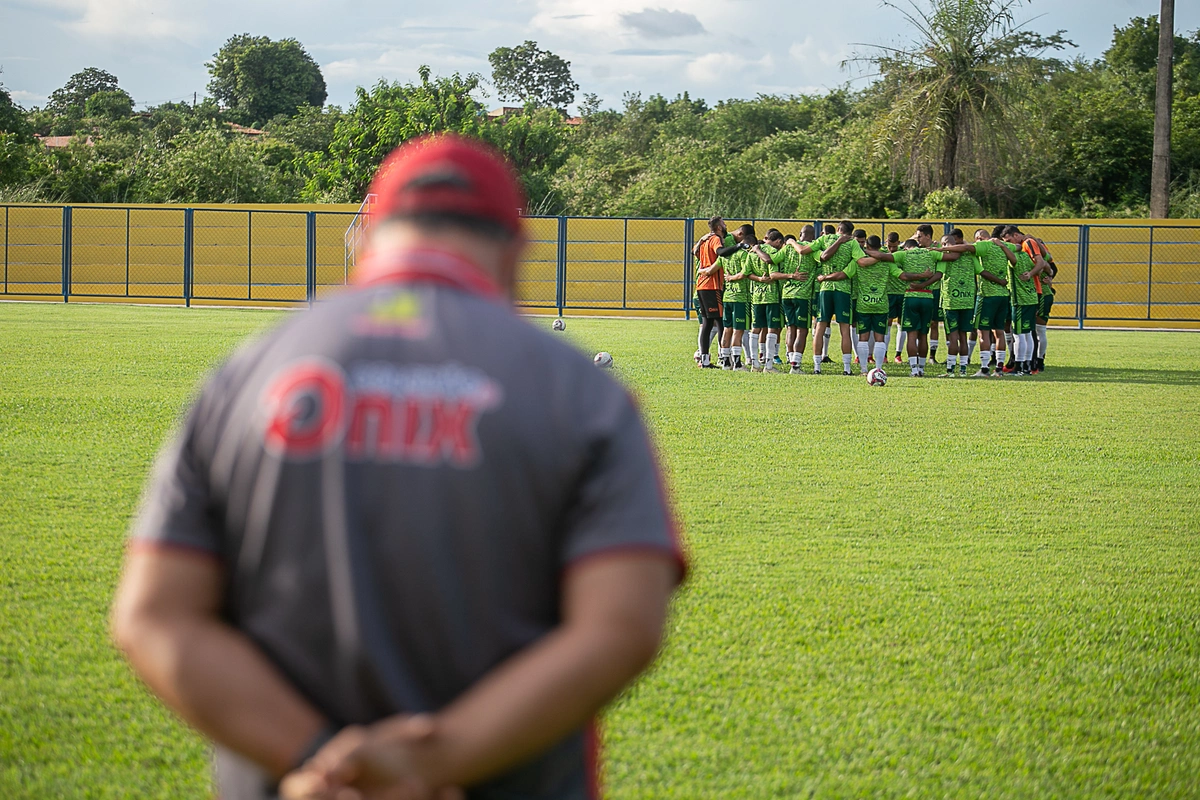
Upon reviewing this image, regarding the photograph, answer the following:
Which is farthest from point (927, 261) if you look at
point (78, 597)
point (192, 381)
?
point (78, 597)

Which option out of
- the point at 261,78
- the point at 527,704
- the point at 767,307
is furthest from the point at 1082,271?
the point at 261,78

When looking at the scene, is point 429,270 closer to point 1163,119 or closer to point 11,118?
point 1163,119

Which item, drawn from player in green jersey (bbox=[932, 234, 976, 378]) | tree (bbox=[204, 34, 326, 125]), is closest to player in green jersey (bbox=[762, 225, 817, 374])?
player in green jersey (bbox=[932, 234, 976, 378])

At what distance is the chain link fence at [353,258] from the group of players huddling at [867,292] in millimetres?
14210

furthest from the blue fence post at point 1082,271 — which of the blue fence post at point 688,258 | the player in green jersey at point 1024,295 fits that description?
the player in green jersey at point 1024,295

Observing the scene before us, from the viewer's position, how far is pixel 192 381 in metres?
14.0

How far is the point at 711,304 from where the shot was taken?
18.0 metres

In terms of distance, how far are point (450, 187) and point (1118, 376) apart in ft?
57.1

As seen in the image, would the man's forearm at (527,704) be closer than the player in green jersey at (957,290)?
Yes

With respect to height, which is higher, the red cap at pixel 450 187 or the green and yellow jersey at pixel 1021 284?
the green and yellow jersey at pixel 1021 284

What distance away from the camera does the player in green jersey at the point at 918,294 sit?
17.1 metres

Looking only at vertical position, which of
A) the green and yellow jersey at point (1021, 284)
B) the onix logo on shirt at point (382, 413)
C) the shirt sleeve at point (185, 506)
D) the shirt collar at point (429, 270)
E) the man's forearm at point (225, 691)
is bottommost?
the man's forearm at point (225, 691)

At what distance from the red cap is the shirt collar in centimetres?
6

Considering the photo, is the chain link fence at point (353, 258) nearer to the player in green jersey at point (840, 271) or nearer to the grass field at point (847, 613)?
the player in green jersey at point (840, 271)
